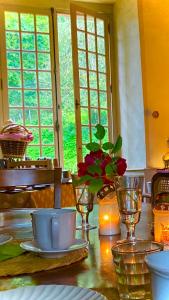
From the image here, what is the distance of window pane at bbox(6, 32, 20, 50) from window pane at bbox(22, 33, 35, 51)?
66 millimetres

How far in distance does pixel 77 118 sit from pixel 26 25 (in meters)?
1.20

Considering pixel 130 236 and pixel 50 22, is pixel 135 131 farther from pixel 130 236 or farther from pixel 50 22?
pixel 130 236

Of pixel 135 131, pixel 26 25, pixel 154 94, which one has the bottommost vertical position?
pixel 135 131

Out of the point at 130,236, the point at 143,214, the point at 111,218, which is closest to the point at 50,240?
the point at 130,236

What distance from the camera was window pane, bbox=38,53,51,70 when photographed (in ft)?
15.7

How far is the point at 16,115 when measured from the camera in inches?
185

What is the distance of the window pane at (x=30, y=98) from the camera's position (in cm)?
473

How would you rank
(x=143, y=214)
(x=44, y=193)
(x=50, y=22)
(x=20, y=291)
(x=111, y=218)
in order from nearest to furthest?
(x=20, y=291) → (x=111, y=218) → (x=143, y=214) → (x=44, y=193) → (x=50, y=22)

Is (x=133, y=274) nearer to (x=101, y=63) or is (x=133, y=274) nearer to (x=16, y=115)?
(x=16, y=115)

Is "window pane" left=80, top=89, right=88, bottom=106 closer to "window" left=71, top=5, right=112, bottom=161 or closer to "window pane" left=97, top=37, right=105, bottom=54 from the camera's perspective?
"window" left=71, top=5, right=112, bottom=161

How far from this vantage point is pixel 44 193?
2514 millimetres

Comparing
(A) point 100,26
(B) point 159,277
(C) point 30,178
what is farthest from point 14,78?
(B) point 159,277

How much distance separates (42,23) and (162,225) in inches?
169

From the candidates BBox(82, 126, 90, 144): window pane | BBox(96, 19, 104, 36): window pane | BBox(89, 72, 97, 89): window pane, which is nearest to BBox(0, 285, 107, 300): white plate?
BBox(82, 126, 90, 144): window pane
